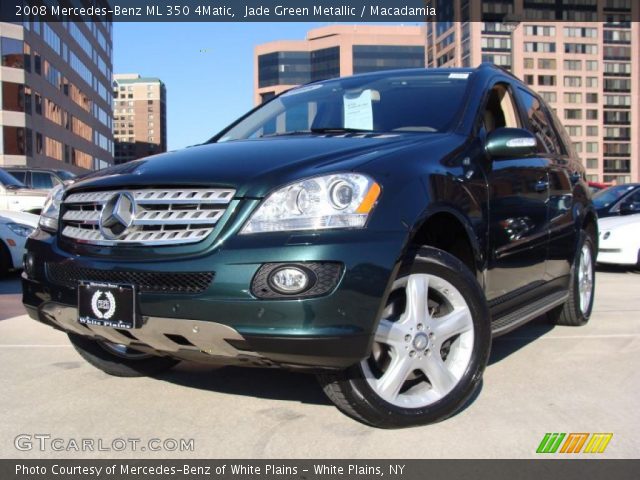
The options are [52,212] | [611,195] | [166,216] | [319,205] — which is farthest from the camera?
[611,195]

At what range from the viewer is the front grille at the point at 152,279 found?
2.64m

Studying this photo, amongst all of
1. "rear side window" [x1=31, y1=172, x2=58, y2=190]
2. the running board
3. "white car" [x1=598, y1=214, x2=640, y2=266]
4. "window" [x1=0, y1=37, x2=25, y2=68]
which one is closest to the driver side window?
the running board

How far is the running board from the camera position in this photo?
11.6 feet

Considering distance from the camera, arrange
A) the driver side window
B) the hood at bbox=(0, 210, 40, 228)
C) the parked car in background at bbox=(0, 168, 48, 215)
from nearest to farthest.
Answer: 1. the driver side window
2. the hood at bbox=(0, 210, 40, 228)
3. the parked car in background at bbox=(0, 168, 48, 215)

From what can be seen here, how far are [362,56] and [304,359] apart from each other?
118748 millimetres

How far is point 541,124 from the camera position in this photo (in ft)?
15.9

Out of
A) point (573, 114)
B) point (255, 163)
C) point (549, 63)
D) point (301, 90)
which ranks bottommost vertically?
point (255, 163)

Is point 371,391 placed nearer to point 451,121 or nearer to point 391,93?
point 451,121

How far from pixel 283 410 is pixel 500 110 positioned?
2.30 m

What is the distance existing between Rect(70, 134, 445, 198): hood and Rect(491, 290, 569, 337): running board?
1.00 meters

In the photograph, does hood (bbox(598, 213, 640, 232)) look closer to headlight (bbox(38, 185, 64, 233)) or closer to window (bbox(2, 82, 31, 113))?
headlight (bbox(38, 185, 64, 233))

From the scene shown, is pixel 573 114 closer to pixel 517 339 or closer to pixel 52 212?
pixel 517 339
